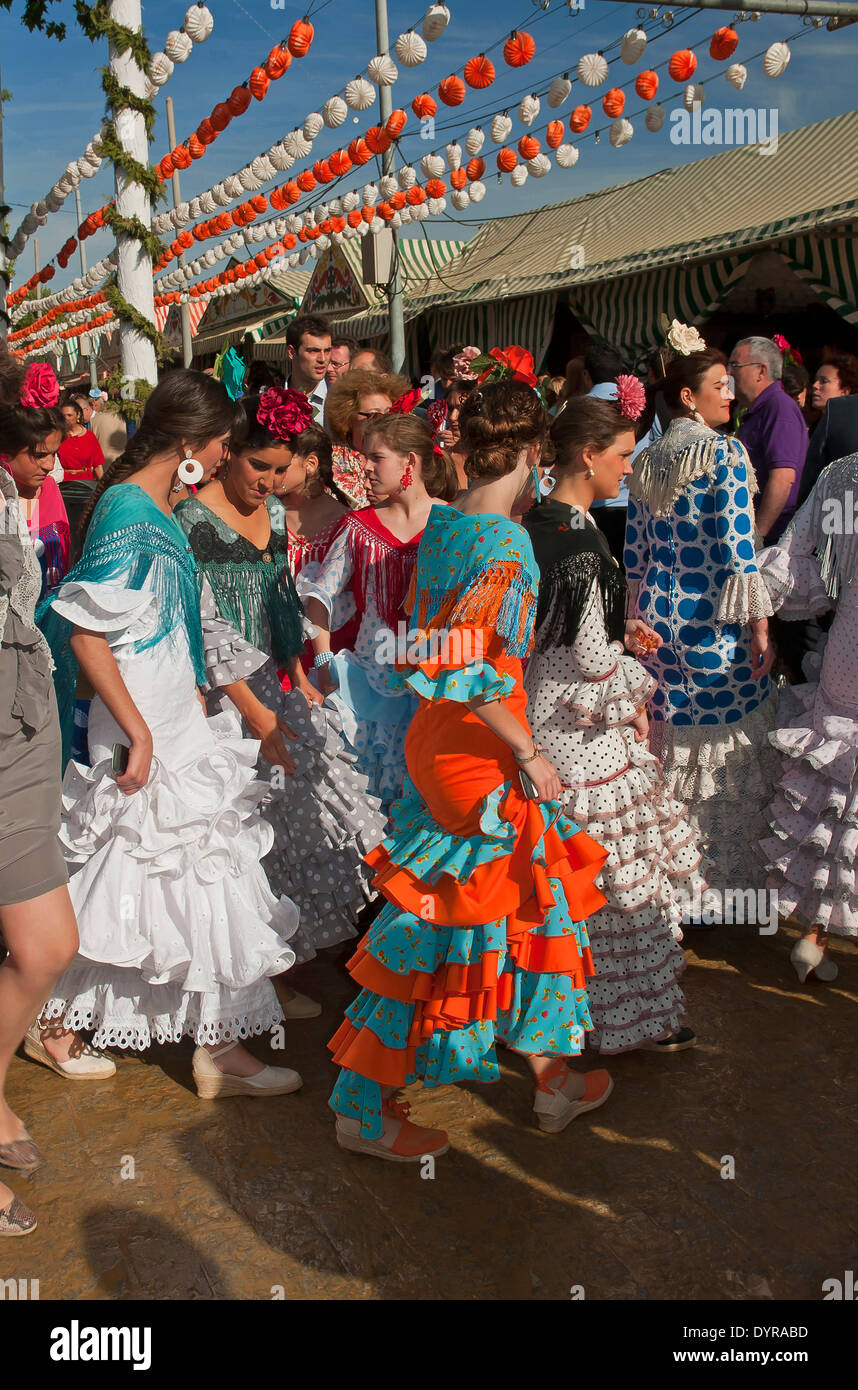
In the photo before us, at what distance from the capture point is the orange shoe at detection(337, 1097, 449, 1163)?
293cm

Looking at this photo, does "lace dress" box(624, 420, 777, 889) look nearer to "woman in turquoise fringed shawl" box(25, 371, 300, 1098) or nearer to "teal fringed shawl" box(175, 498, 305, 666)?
"teal fringed shawl" box(175, 498, 305, 666)

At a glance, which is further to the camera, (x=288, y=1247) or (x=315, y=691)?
(x=315, y=691)

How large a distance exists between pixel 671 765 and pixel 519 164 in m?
9.33

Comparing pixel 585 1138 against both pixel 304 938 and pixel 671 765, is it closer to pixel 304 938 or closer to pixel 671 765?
pixel 304 938

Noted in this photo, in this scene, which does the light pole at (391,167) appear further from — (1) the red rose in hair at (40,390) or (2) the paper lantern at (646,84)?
(1) the red rose in hair at (40,390)

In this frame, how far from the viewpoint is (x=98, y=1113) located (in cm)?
322

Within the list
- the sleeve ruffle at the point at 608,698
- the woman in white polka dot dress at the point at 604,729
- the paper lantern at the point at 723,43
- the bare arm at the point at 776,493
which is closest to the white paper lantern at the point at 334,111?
the paper lantern at the point at 723,43

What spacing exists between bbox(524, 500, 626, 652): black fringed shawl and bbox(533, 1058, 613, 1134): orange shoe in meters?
1.30

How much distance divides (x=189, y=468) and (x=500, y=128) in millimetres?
8856

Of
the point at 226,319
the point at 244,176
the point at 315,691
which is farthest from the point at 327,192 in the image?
the point at 226,319

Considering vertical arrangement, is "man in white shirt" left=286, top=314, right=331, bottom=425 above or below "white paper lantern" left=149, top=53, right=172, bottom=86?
below

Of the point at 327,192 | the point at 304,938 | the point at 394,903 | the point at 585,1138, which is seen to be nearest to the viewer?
the point at 394,903

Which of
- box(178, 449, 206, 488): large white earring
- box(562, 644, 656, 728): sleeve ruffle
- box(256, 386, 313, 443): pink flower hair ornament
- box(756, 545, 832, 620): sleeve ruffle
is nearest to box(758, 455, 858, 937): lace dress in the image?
box(756, 545, 832, 620): sleeve ruffle

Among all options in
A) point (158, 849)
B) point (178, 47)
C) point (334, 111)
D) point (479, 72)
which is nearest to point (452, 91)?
point (479, 72)
